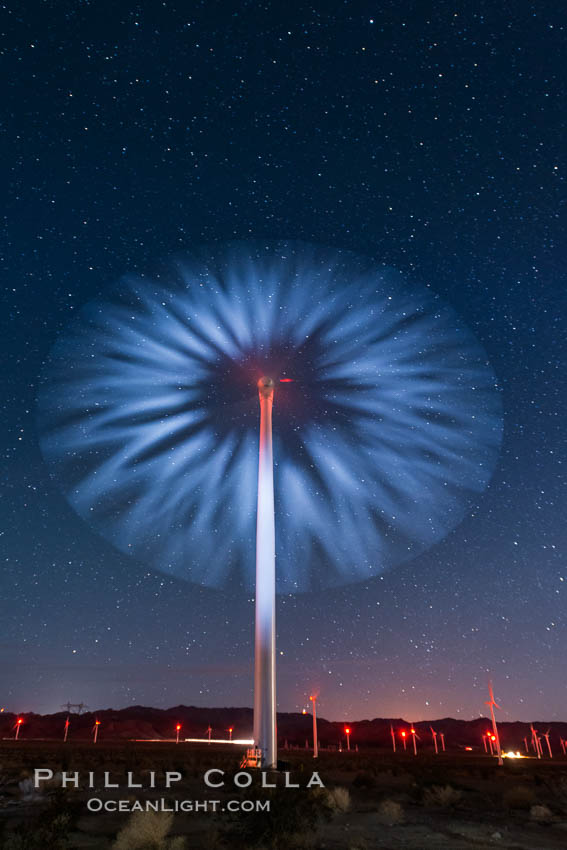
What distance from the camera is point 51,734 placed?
159500 millimetres

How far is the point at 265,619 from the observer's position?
115 feet

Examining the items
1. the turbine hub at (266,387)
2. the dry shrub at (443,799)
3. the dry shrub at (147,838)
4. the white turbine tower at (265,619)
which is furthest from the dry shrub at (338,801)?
the turbine hub at (266,387)

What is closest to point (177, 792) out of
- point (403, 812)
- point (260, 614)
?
point (403, 812)

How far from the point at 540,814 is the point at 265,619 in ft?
58.4

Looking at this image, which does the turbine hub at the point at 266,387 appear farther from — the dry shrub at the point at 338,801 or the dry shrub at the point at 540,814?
the dry shrub at the point at 540,814

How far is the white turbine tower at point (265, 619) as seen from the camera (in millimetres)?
32781

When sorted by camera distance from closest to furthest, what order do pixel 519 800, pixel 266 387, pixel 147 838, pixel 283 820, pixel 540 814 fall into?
pixel 147 838
pixel 283 820
pixel 540 814
pixel 519 800
pixel 266 387

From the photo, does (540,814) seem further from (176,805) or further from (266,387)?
(266,387)

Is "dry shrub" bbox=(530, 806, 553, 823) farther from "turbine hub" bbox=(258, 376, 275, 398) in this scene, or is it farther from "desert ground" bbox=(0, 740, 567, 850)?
"turbine hub" bbox=(258, 376, 275, 398)

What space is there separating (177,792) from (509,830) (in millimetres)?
12271

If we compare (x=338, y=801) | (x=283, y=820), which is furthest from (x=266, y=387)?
(x=283, y=820)

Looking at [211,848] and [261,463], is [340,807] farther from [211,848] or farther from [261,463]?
[261,463]

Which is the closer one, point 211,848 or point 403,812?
point 211,848

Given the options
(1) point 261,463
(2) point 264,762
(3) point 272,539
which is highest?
(1) point 261,463
